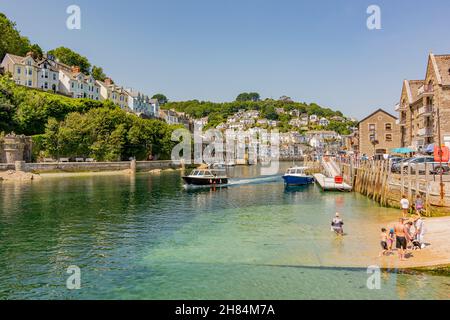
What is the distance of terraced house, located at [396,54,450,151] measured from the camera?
5875 cm

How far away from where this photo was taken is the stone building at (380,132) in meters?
90.9

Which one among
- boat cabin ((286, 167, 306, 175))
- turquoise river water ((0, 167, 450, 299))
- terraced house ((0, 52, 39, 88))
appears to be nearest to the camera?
turquoise river water ((0, 167, 450, 299))

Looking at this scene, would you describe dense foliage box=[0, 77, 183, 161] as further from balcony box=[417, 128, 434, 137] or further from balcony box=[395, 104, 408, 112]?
balcony box=[417, 128, 434, 137]

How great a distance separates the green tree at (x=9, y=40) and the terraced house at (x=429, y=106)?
11889 centimetres

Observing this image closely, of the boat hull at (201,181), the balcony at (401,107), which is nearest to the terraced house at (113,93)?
the boat hull at (201,181)

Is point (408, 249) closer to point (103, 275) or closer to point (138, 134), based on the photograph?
point (103, 275)

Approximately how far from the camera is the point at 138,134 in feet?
353

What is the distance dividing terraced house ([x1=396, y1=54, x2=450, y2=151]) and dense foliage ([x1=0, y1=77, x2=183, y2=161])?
70872 mm

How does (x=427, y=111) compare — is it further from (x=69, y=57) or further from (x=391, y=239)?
(x=69, y=57)

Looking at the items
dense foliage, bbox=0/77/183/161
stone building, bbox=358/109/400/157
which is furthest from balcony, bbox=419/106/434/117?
dense foliage, bbox=0/77/183/161

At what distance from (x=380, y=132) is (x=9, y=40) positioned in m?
118

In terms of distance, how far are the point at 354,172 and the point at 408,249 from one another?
1614 inches

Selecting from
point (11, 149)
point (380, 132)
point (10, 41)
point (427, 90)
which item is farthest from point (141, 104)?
point (427, 90)
